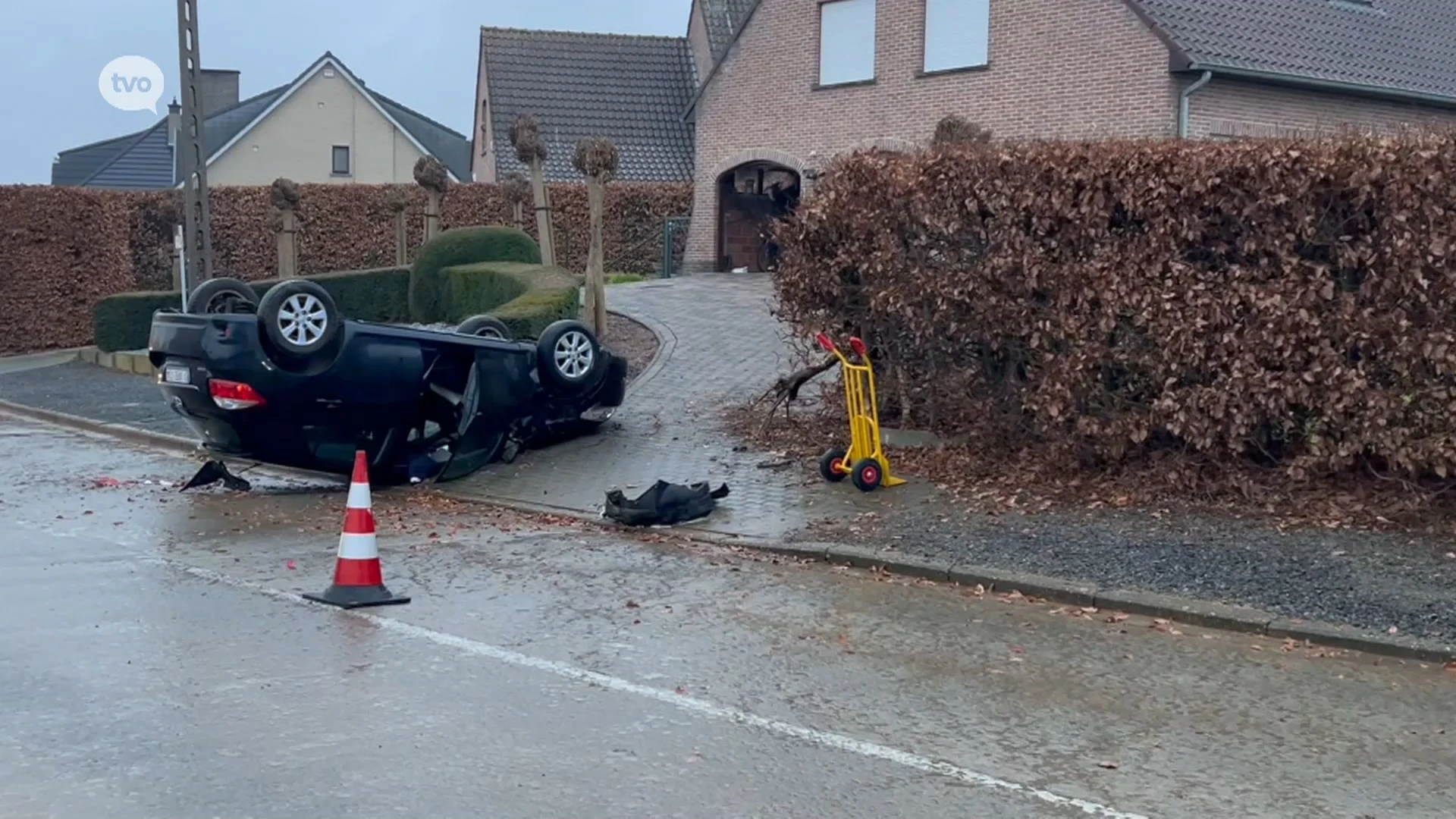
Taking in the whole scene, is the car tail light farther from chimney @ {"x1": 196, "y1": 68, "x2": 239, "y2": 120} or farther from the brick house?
chimney @ {"x1": 196, "y1": 68, "x2": 239, "y2": 120}

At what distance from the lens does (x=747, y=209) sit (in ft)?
105

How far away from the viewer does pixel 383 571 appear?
934cm

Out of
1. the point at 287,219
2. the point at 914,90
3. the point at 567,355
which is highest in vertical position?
the point at 914,90

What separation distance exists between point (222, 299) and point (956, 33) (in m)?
15.6

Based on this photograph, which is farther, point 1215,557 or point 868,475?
point 868,475

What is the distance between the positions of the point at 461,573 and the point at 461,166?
5189cm

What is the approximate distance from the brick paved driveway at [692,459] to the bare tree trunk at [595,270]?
85 cm

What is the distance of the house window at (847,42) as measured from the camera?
27000mm

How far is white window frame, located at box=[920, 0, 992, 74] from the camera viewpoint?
81.6ft

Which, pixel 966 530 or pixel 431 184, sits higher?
pixel 431 184

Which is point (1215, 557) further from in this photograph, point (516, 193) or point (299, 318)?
point (516, 193)

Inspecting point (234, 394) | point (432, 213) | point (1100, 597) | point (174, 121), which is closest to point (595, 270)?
point (432, 213)

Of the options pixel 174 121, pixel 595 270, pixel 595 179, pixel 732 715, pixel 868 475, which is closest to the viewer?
pixel 732 715

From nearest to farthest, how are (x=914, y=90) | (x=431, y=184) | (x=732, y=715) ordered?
(x=732, y=715) → (x=431, y=184) → (x=914, y=90)
